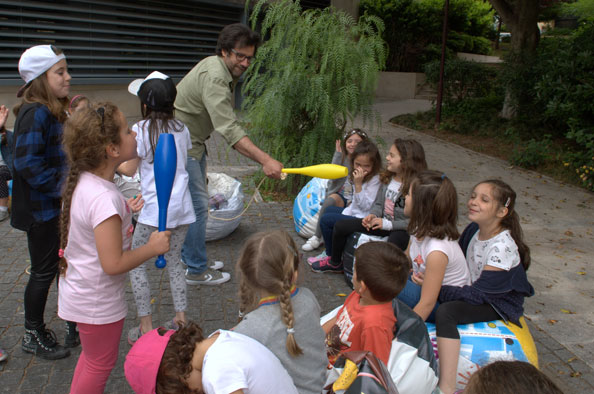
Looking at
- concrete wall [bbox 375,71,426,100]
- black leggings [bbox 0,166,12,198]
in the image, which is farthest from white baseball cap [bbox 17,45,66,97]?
concrete wall [bbox 375,71,426,100]

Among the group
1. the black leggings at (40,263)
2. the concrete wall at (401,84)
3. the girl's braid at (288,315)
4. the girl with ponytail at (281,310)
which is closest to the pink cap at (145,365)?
the girl with ponytail at (281,310)

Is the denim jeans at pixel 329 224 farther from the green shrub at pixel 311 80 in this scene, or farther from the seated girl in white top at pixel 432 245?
the green shrub at pixel 311 80

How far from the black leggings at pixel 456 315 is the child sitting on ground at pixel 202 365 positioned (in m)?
1.19

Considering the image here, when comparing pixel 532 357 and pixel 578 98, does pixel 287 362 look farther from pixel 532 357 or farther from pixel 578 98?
pixel 578 98

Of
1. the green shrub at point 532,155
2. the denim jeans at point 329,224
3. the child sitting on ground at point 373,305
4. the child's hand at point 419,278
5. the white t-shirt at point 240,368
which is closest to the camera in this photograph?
the white t-shirt at point 240,368

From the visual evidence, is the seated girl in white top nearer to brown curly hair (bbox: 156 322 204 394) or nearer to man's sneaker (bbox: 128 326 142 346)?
brown curly hair (bbox: 156 322 204 394)

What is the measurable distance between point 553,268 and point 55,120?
4.42m

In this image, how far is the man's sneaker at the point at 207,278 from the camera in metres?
3.95

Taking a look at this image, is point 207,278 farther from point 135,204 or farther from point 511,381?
point 511,381

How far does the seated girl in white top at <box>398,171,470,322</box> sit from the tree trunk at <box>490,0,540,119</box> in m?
8.88

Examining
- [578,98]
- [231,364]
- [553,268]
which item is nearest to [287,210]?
[553,268]

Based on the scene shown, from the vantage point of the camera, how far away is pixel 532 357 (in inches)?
106

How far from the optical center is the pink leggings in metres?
2.21

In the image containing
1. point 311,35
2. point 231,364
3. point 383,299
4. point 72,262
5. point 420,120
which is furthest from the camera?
point 420,120
